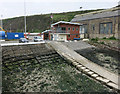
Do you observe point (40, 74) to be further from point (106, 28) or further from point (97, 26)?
point (97, 26)

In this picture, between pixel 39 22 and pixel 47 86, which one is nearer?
pixel 47 86

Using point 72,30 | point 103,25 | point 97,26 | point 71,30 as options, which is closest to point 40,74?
point 71,30

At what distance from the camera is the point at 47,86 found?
25.9ft

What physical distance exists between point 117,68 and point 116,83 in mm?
3486

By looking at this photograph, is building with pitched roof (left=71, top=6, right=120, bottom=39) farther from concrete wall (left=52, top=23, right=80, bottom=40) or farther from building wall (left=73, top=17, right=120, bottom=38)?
concrete wall (left=52, top=23, right=80, bottom=40)

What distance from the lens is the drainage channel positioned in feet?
25.5

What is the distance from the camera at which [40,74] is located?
940cm

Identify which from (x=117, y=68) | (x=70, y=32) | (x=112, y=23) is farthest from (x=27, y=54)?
(x=112, y=23)

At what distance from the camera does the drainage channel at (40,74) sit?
25.5 ft

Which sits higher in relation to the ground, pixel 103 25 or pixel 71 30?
pixel 103 25

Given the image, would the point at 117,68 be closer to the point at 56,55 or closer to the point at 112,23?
the point at 56,55

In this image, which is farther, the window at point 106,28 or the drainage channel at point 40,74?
the window at point 106,28

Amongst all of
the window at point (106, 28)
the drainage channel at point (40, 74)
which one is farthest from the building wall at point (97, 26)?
the drainage channel at point (40, 74)

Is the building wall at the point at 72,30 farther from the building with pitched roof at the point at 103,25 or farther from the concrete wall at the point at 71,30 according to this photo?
the building with pitched roof at the point at 103,25
